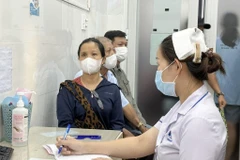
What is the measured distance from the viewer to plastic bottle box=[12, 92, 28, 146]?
1.32 m

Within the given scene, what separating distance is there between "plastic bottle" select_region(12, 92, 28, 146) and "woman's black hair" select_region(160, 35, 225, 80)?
0.64 m

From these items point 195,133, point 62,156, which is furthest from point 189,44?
point 62,156

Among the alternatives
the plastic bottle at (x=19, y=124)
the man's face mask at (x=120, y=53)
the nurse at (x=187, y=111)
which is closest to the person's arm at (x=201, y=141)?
the nurse at (x=187, y=111)

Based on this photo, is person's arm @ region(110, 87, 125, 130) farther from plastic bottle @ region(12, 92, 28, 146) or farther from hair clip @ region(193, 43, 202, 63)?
hair clip @ region(193, 43, 202, 63)

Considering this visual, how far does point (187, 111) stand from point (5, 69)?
822mm

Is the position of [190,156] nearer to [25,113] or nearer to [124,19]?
[25,113]

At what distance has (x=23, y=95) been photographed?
56.0 inches

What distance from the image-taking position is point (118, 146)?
142 centimetres

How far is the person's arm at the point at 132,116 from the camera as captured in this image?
7.70ft

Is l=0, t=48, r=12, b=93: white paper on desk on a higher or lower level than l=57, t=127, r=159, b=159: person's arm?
higher

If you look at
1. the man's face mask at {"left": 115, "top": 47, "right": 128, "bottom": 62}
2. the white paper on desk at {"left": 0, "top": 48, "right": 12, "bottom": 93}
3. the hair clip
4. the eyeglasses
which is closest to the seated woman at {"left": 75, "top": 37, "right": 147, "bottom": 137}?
the man's face mask at {"left": 115, "top": 47, "right": 128, "bottom": 62}

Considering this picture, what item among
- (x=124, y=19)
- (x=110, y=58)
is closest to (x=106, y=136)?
(x=110, y=58)

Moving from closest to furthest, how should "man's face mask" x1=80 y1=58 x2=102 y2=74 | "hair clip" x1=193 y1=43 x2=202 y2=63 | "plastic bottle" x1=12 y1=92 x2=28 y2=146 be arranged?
"hair clip" x1=193 y1=43 x2=202 y2=63 < "plastic bottle" x1=12 y1=92 x2=28 y2=146 < "man's face mask" x1=80 y1=58 x2=102 y2=74

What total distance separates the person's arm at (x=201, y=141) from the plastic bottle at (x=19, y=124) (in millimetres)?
663
